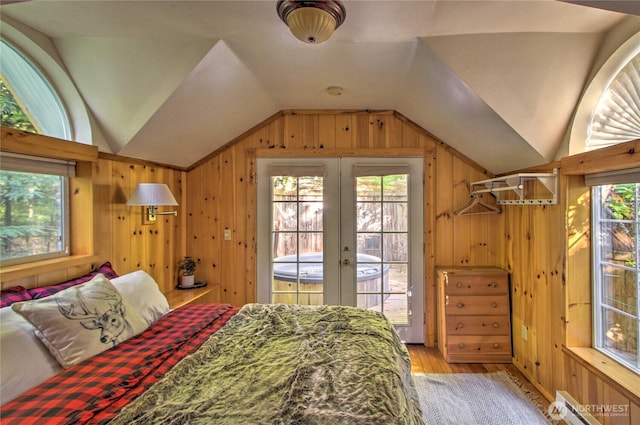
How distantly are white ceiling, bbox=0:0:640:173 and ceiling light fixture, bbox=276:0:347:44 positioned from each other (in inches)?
11.2

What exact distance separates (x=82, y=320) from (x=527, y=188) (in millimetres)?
3246

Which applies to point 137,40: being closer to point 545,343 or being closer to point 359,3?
point 359,3

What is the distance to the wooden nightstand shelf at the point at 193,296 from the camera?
2.65 m

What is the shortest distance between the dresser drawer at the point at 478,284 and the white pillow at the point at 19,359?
2851 millimetres

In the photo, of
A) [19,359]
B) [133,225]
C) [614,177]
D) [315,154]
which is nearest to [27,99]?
[133,225]

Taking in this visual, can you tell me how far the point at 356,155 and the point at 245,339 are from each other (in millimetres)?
2169

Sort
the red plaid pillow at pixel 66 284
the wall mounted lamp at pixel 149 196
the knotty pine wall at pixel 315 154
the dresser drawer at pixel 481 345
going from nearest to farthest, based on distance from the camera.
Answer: the red plaid pillow at pixel 66 284 → the wall mounted lamp at pixel 149 196 → the dresser drawer at pixel 481 345 → the knotty pine wall at pixel 315 154

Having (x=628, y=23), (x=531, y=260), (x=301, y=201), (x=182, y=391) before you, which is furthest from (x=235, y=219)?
(x=628, y=23)

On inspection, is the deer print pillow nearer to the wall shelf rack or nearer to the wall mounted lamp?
the wall mounted lamp

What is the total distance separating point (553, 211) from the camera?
7.13 ft

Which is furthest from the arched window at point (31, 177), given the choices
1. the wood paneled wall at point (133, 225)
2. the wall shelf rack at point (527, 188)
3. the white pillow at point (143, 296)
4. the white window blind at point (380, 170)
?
the wall shelf rack at point (527, 188)

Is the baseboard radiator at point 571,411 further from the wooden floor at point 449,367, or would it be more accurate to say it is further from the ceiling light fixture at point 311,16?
the ceiling light fixture at point 311,16

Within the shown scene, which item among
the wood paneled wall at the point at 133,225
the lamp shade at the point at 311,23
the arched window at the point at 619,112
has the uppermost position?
the lamp shade at the point at 311,23

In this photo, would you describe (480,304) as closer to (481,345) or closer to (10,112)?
(481,345)
